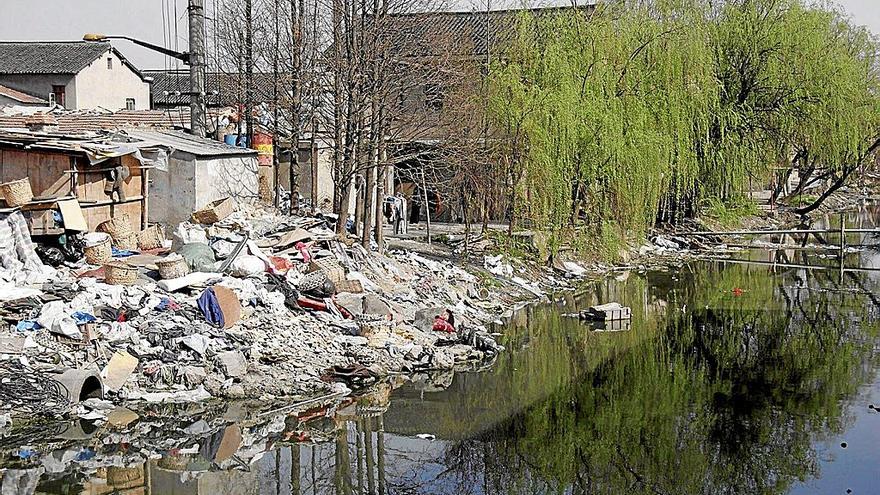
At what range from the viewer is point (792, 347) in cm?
1500

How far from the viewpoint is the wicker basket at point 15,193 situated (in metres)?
13.5

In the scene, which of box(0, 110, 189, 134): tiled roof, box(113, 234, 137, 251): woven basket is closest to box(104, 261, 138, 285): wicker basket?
box(113, 234, 137, 251): woven basket

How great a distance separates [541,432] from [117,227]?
303 inches

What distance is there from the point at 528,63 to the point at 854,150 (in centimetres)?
1312

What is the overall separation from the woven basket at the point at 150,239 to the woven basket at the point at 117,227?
23 cm

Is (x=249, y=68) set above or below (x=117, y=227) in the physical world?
above

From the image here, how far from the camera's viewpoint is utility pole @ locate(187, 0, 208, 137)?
1942 cm

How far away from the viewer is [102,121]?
20.1 meters

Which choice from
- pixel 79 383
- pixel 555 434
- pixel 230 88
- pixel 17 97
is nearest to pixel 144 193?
pixel 79 383

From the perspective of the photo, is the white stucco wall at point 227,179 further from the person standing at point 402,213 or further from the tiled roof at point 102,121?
the person standing at point 402,213

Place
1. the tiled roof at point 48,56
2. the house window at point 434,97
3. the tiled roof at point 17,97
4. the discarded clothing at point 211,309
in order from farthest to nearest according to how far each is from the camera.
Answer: the tiled roof at point 48,56
the tiled roof at point 17,97
the house window at point 434,97
the discarded clothing at point 211,309

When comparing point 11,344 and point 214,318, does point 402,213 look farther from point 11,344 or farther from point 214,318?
point 11,344

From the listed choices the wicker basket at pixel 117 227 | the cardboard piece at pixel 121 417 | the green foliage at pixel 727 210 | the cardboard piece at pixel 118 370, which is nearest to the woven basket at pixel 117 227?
the wicker basket at pixel 117 227

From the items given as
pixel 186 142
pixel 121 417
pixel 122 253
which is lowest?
pixel 121 417
